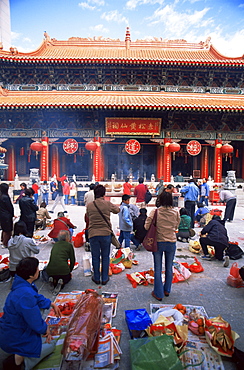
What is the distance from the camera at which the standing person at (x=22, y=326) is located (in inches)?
79.9

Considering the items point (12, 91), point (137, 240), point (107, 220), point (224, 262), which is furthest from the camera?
point (12, 91)

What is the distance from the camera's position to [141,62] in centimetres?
1350

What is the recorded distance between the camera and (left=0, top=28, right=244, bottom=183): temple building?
528 inches

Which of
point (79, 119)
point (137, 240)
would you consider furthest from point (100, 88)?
point (137, 240)

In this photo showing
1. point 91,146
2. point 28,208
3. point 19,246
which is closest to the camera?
point 19,246

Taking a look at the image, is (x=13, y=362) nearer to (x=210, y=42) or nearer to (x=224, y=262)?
(x=224, y=262)

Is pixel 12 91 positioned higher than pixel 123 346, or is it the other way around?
pixel 12 91

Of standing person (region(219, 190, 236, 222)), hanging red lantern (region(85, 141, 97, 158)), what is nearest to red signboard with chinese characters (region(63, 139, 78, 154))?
hanging red lantern (region(85, 141, 97, 158))

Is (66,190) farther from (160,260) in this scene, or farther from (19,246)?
(160,260)

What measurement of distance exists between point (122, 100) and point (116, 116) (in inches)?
41.1

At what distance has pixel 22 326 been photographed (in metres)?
2.06

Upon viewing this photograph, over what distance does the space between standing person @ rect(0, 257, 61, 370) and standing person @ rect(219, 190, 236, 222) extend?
23.5 ft

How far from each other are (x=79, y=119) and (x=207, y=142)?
25.9ft

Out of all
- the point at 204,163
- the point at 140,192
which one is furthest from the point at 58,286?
the point at 204,163
